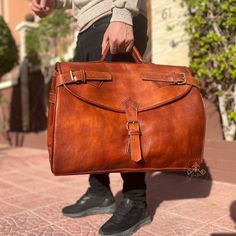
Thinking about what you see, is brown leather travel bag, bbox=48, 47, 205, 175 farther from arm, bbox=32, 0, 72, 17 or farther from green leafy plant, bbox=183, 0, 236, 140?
green leafy plant, bbox=183, 0, 236, 140

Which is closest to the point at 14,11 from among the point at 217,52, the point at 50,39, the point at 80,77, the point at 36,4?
the point at 50,39

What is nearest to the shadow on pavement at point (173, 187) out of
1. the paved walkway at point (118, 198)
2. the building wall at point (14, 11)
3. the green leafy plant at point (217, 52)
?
the paved walkway at point (118, 198)

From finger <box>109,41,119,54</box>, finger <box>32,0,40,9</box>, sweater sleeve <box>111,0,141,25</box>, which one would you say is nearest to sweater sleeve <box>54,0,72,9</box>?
finger <box>32,0,40,9</box>

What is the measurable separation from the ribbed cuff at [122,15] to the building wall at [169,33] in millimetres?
2686

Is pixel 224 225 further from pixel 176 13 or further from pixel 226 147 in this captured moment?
pixel 176 13

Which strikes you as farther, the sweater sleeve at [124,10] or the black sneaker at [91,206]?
the black sneaker at [91,206]

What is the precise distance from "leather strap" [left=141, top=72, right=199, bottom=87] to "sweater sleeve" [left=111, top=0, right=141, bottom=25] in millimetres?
297

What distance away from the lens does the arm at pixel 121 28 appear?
1729mm

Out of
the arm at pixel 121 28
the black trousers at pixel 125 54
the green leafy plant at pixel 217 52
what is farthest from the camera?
the green leafy plant at pixel 217 52

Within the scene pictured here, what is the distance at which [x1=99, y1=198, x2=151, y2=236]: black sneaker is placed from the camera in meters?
1.87

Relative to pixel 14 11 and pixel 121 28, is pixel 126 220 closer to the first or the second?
pixel 121 28

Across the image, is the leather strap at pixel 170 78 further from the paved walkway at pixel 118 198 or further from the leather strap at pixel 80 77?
the paved walkway at pixel 118 198

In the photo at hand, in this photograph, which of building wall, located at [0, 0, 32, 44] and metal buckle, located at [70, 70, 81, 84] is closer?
metal buckle, located at [70, 70, 81, 84]

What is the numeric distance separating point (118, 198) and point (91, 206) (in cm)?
52
